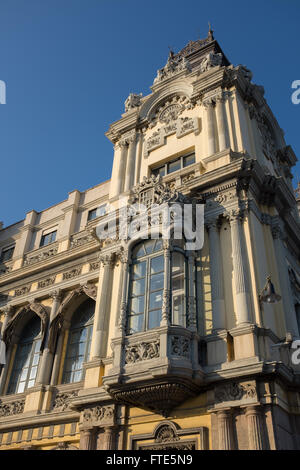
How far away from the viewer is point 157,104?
66.0 ft

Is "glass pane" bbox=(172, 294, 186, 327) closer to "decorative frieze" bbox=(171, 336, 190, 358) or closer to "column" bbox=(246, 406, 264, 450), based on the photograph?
"decorative frieze" bbox=(171, 336, 190, 358)

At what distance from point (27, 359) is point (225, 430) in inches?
411

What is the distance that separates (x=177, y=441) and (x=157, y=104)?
14405mm

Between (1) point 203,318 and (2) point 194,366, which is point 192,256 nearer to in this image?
(1) point 203,318

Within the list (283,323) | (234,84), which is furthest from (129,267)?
(234,84)

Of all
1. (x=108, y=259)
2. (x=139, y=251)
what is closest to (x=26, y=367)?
(x=108, y=259)

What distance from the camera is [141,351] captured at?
11.7 meters

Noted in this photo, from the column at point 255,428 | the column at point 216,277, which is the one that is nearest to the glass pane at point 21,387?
the column at point 216,277

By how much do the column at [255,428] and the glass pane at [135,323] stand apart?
3710 millimetres

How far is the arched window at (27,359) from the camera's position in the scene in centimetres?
1740

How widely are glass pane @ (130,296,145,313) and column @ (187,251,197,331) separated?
4.88ft

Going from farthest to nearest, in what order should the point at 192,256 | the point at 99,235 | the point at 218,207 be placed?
the point at 99,235, the point at 218,207, the point at 192,256

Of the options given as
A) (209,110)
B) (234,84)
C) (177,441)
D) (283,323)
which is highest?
(234,84)

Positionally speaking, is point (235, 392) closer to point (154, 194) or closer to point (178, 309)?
point (178, 309)
